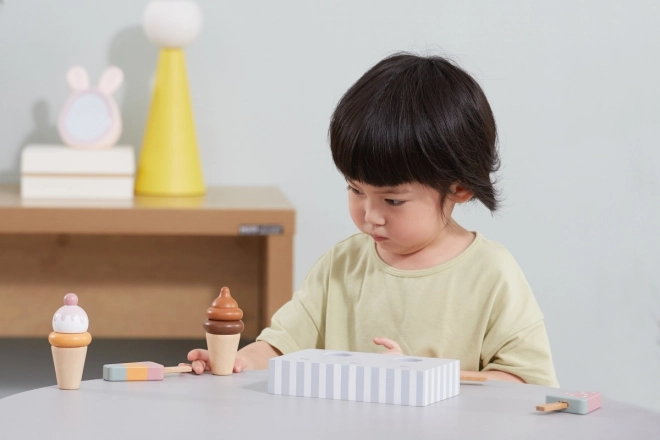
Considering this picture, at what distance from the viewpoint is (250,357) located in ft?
3.74

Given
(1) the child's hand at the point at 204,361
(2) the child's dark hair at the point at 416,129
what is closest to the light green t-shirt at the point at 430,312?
(2) the child's dark hair at the point at 416,129

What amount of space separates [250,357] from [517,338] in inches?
12.9

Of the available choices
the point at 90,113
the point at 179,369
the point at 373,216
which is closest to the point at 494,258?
the point at 373,216

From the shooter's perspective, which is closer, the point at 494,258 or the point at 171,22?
the point at 494,258

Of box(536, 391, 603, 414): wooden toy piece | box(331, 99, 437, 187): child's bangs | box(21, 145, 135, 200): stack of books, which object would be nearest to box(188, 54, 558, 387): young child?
box(331, 99, 437, 187): child's bangs

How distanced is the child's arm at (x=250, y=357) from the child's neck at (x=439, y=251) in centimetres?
20

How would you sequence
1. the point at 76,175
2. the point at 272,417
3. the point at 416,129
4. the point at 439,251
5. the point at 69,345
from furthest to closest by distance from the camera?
the point at 76,175 → the point at 439,251 → the point at 416,129 → the point at 69,345 → the point at 272,417

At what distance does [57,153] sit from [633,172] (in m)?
1.26

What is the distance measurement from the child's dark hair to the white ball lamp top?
784 mm

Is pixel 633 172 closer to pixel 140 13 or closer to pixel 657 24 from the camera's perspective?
pixel 657 24

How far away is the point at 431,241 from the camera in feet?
3.91

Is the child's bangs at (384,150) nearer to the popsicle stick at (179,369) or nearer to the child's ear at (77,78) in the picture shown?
the popsicle stick at (179,369)

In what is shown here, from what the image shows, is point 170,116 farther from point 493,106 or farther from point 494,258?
point 494,258

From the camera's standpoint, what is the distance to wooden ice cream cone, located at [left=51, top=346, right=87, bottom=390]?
0.85 m
